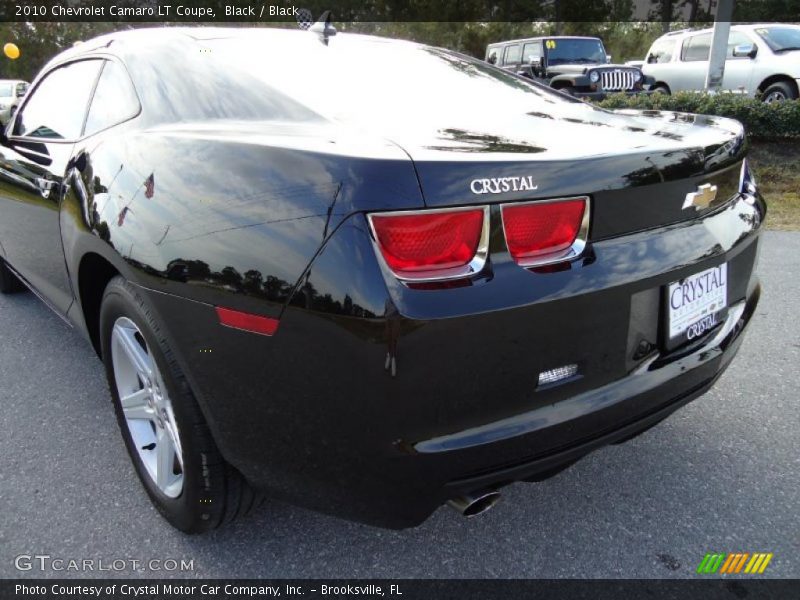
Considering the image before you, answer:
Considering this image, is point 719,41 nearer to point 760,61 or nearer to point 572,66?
point 760,61

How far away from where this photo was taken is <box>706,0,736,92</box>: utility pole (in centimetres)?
863

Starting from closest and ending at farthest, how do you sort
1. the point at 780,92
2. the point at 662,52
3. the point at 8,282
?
the point at 8,282 < the point at 780,92 < the point at 662,52

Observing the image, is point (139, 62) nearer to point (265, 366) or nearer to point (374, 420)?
point (265, 366)

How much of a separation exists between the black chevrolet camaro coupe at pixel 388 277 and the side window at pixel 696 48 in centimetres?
1268

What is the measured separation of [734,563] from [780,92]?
11.7m

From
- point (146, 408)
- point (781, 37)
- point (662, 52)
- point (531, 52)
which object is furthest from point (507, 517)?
point (662, 52)

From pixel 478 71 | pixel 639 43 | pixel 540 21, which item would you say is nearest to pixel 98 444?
pixel 478 71

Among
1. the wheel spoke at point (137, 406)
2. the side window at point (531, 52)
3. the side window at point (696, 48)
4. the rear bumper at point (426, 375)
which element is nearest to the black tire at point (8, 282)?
the wheel spoke at point (137, 406)

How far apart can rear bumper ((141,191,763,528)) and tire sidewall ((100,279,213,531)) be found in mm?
91

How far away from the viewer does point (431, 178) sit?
1330 millimetres

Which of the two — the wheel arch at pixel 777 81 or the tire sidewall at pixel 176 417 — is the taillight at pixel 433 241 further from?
the wheel arch at pixel 777 81

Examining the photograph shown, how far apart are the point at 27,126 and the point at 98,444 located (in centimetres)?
174

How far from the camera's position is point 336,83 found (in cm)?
196

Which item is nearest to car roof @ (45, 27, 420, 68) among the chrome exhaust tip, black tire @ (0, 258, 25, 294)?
the chrome exhaust tip
